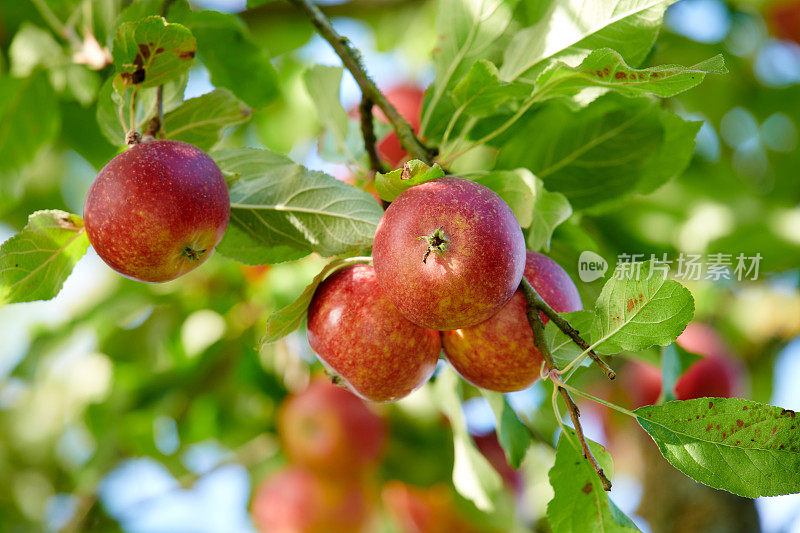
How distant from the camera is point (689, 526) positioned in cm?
216

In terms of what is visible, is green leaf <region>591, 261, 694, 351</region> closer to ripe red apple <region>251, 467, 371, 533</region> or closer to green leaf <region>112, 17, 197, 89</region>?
green leaf <region>112, 17, 197, 89</region>

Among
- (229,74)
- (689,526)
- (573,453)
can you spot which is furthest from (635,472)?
(229,74)

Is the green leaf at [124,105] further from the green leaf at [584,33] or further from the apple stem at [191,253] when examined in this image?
the green leaf at [584,33]

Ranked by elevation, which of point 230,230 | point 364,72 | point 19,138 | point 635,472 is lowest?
point 635,472

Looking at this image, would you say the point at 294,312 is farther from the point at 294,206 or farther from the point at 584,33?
the point at 584,33

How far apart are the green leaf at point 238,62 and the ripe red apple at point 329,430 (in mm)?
927

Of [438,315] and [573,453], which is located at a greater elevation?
[438,315]

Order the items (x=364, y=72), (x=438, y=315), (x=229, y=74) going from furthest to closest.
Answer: (x=229, y=74) → (x=364, y=72) → (x=438, y=315)

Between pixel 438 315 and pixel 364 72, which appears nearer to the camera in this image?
pixel 438 315

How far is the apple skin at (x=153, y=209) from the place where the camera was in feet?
2.90

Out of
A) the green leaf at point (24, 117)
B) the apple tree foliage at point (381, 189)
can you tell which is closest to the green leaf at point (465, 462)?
the apple tree foliage at point (381, 189)

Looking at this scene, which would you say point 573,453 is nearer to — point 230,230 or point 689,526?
point 230,230

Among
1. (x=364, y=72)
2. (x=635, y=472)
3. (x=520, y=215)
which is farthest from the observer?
(x=635, y=472)

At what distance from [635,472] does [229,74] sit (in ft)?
6.27
